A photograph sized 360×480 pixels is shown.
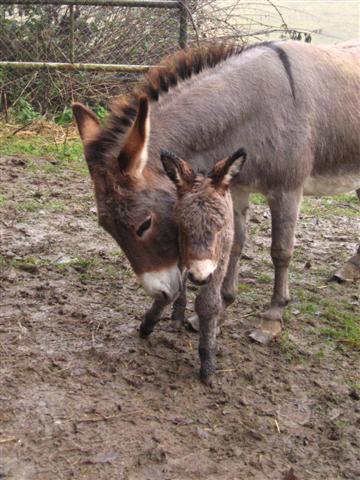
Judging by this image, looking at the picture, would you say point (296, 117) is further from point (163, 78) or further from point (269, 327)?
point (269, 327)

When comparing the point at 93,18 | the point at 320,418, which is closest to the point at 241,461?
the point at 320,418

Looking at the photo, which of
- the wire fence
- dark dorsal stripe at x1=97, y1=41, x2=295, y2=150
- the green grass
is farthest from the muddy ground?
the wire fence

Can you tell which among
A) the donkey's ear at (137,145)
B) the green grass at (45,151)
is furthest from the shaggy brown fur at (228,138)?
the green grass at (45,151)

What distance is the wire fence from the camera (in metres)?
7.93

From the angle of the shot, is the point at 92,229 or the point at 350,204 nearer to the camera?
the point at 92,229

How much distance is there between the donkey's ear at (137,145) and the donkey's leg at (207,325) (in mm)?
699

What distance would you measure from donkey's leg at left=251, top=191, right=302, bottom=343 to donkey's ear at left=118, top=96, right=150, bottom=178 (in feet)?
2.99

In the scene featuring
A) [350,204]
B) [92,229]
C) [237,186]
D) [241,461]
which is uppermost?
[237,186]

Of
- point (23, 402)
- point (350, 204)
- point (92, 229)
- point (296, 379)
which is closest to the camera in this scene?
point (23, 402)

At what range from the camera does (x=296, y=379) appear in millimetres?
3383

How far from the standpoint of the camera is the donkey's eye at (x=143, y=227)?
3.04m

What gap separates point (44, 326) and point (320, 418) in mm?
1603

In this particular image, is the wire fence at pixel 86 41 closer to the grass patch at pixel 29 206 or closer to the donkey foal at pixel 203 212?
the grass patch at pixel 29 206

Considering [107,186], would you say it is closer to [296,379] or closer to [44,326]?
[44,326]
